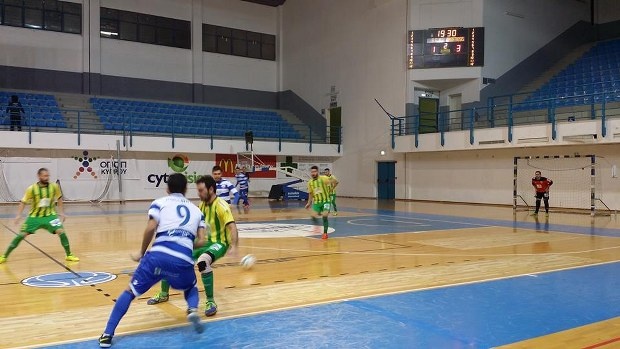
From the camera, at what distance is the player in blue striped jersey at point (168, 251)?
5062 mm

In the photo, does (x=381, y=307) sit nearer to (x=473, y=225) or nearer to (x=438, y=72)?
(x=473, y=225)

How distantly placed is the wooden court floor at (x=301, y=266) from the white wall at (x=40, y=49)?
15.9m

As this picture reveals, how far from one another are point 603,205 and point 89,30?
29.1 m

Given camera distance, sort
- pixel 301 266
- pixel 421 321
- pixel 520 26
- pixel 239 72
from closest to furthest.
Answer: pixel 421 321 < pixel 301 266 < pixel 520 26 < pixel 239 72

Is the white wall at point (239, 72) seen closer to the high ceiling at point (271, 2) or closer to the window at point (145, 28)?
the window at point (145, 28)

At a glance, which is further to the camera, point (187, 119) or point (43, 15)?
point (187, 119)

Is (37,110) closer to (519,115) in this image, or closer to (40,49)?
(40,49)

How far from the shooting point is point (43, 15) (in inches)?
1215

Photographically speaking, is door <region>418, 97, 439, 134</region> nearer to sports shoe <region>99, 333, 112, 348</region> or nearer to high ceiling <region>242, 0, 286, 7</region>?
high ceiling <region>242, 0, 286, 7</region>

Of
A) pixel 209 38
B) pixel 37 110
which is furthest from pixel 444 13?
pixel 37 110

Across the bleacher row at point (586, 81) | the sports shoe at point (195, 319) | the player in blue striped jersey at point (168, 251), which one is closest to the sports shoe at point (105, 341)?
the player in blue striped jersey at point (168, 251)

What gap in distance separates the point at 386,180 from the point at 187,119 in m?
12.6

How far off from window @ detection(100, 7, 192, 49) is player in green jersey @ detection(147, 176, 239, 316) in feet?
97.3

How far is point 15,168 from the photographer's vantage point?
2588 cm
